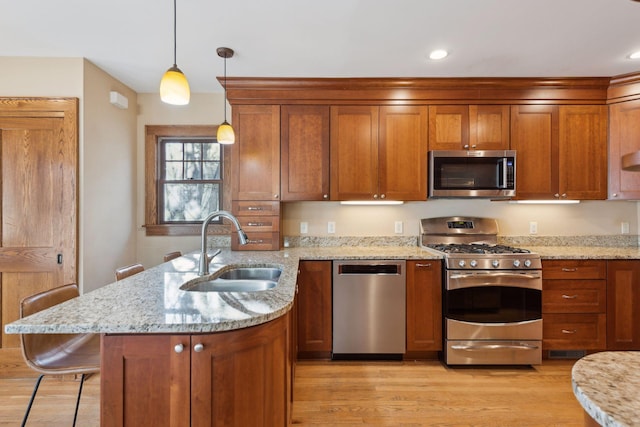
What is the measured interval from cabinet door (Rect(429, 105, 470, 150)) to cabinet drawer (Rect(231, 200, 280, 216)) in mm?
1643

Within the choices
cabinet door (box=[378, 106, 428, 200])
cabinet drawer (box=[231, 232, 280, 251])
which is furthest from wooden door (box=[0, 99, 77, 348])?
cabinet door (box=[378, 106, 428, 200])

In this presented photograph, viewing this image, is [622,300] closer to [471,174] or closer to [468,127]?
[471,174]

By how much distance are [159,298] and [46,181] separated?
2003mm

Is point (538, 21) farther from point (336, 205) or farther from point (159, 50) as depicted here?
point (159, 50)

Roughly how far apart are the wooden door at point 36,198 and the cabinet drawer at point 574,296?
4.04 m

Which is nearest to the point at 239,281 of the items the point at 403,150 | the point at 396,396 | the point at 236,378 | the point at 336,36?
the point at 236,378

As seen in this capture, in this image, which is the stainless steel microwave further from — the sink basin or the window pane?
the window pane

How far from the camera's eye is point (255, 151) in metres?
2.97

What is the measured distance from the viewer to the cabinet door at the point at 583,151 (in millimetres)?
2947

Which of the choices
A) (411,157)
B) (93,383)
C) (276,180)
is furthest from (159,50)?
(93,383)

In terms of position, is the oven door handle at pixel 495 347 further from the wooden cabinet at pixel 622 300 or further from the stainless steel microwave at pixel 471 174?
the stainless steel microwave at pixel 471 174

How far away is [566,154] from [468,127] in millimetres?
974

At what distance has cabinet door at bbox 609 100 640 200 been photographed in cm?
285

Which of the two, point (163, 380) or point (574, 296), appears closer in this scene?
point (163, 380)
